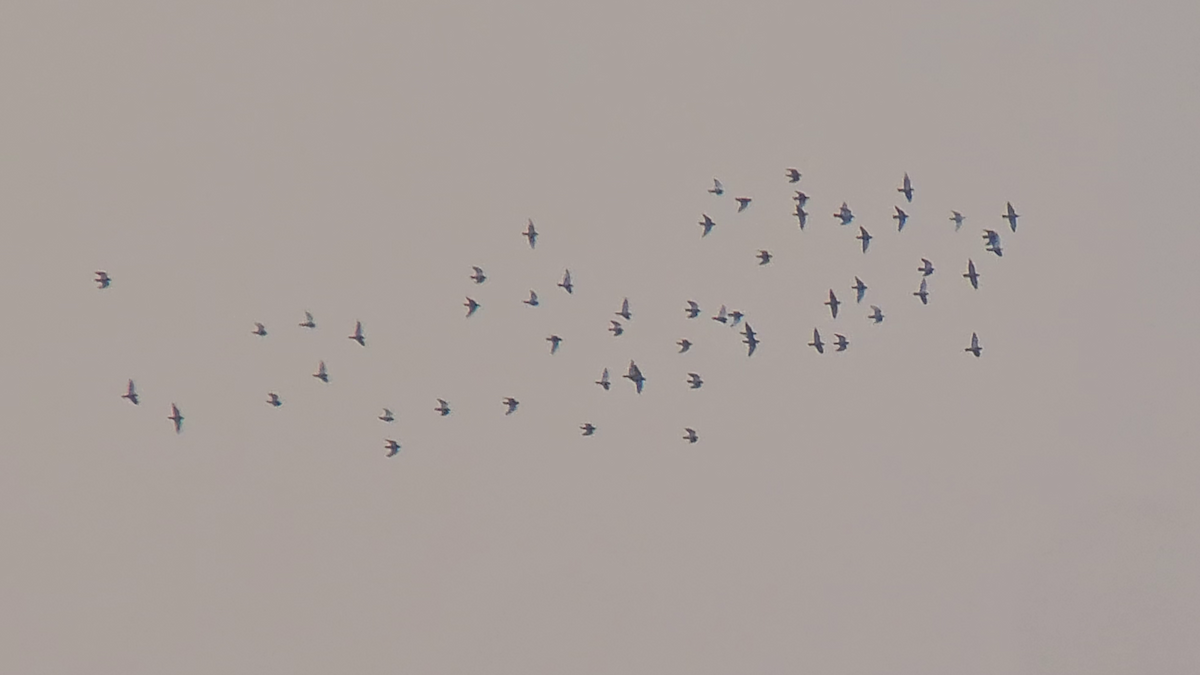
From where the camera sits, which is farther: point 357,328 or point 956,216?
point 357,328

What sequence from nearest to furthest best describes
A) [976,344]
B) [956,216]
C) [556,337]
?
[956,216] < [556,337] < [976,344]

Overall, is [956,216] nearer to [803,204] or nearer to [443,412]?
[803,204]

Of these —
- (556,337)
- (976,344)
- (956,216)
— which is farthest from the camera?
(976,344)

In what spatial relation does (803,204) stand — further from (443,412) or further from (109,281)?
(109,281)

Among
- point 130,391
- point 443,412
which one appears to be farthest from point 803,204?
point 130,391

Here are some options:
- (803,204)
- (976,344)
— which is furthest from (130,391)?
(976,344)

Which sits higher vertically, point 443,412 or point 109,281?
point 109,281
